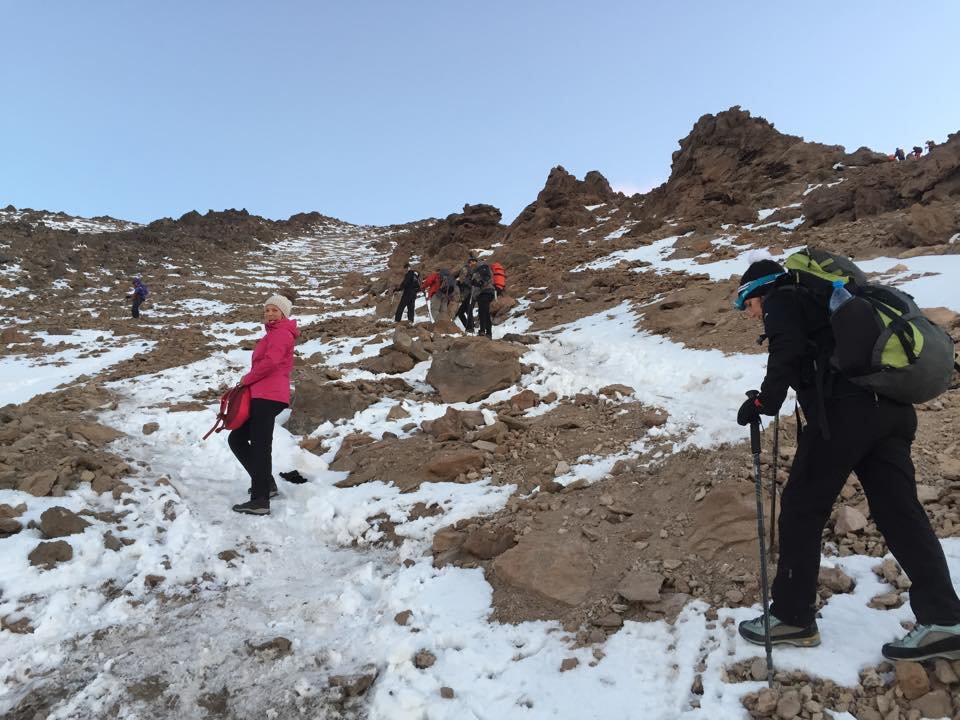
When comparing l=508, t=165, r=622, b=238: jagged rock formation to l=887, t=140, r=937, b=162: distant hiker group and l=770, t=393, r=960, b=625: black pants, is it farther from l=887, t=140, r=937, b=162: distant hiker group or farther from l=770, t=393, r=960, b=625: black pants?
l=770, t=393, r=960, b=625: black pants

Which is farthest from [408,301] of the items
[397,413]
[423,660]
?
[423,660]

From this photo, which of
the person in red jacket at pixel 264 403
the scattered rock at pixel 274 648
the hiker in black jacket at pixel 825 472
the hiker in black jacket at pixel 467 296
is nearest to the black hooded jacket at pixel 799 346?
the hiker in black jacket at pixel 825 472

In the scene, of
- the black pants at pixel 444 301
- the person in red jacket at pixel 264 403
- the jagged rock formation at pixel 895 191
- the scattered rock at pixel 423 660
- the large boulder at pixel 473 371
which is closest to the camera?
the scattered rock at pixel 423 660

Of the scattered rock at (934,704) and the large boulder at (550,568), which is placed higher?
the scattered rock at (934,704)

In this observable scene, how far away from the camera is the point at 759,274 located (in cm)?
307

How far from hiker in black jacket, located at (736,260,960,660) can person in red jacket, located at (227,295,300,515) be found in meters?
4.44

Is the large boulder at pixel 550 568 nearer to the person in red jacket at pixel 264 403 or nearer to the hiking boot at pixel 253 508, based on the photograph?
the hiking boot at pixel 253 508

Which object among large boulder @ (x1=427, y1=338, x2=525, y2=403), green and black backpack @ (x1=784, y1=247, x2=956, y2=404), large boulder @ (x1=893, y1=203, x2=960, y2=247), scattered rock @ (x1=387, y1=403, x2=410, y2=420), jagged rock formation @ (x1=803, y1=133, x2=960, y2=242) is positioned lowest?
scattered rock @ (x1=387, y1=403, x2=410, y2=420)

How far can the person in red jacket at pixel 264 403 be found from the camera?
571 centimetres

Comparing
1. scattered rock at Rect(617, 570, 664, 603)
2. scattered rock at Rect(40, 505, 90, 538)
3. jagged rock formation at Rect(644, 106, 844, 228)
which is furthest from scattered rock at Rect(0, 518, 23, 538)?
jagged rock formation at Rect(644, 106, 844, 228)

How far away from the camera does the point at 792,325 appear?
2.83 meters

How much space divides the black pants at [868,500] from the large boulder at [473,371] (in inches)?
234

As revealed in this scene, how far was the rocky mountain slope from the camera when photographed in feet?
10.2

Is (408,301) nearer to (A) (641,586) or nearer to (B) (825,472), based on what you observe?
(A) (641,586)
